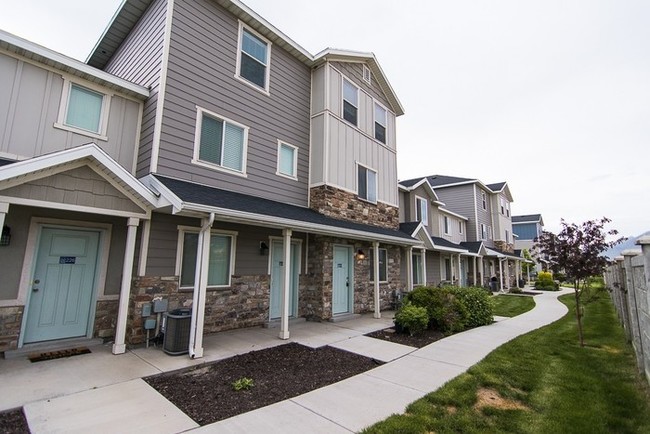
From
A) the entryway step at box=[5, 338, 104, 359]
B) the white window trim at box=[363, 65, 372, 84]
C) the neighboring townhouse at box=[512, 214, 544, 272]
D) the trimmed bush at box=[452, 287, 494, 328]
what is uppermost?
the white window trim at box=[363, 65, 372, 84]

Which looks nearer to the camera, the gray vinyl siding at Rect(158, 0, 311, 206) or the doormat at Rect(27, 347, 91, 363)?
the doormat at Rect(27, 347, 91, 363)

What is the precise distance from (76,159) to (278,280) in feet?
19.0

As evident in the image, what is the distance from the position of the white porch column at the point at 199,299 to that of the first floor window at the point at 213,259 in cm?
148

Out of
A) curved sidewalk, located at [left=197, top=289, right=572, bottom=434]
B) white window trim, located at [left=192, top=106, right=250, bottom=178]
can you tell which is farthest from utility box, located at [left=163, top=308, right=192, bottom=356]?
white window trim, located at [left=192, top=106, right=250, bottom=178]

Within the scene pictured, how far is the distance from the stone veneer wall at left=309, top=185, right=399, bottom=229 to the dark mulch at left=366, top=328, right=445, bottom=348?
159 inches

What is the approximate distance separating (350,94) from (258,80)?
13.3ft

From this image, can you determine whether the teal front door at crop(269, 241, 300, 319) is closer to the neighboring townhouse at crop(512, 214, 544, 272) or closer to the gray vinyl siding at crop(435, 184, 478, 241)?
the gray vinyl siding at crop(435, 184, 478, 241)

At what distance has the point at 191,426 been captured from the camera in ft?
11.3

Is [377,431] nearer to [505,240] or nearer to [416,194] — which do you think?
[416,194]

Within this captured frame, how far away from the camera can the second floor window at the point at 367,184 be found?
39.3 ft

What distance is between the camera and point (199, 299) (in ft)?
19.5

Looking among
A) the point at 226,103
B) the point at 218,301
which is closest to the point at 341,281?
the point at 218,301

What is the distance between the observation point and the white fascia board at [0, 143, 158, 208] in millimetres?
4602

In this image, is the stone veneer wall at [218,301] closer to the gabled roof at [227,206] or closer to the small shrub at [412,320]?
the gabled roof at [227,206]
